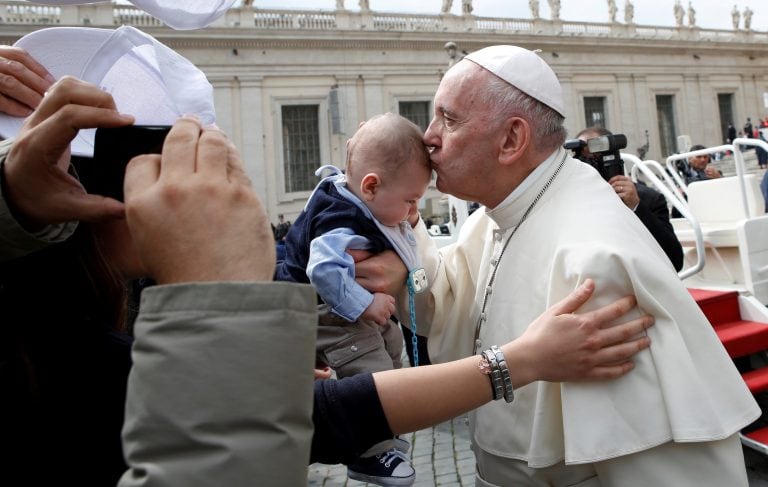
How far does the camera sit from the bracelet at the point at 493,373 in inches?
55.4

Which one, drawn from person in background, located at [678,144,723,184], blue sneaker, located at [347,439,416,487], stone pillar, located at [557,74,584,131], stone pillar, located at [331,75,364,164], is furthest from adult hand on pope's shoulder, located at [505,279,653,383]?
stone pillar, located at [557,74,584,131]

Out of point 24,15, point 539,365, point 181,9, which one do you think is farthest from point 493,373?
point 24,15

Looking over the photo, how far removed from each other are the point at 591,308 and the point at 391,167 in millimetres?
894

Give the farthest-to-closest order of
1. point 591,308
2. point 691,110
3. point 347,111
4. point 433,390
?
1. point 691,110
2. point 347,111
3. point 591,308
4. point 433,390

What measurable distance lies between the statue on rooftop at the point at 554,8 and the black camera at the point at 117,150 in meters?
32.8

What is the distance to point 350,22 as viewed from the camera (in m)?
25.8

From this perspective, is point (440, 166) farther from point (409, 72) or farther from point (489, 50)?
point (409, 72)

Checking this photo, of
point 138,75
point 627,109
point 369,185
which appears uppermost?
point 627,109

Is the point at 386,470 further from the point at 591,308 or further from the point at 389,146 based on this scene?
the point at 389,146

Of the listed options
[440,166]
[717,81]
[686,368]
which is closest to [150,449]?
[686,368]

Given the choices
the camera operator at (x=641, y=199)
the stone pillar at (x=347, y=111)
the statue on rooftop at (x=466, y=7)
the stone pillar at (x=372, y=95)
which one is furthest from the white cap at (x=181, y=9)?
the statue on rooftop at (x=466, y=7)

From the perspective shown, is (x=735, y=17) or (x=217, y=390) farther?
(x=735, y=17)

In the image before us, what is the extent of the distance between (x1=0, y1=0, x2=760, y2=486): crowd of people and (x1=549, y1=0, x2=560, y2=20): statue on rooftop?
31.4 m

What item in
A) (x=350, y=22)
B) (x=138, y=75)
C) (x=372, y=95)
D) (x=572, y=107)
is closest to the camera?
(x=138, y=75)
